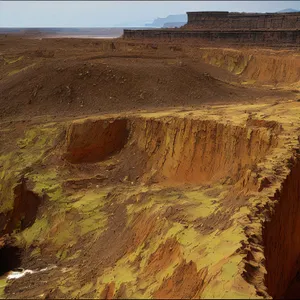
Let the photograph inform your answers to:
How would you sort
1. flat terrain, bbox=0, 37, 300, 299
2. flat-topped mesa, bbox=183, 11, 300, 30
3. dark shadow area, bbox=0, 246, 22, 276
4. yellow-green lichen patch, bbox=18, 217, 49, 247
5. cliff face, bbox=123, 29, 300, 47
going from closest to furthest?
1. flat terrain, bbox=0, 37, 300, 299
2. dark shadow area, bbox=0, 246, 22, 276
3. yellow-green lichen patch, bbox=18, 217, 49, 247
4. cliff face, bbox=123, 29, 300, 47
5. flat-topped mesa, bbox=183, 11, 300, 30

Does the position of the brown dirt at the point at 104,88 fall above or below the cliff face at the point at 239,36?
below

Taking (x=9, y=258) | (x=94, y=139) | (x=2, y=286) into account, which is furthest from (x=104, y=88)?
(x=2, y=286)

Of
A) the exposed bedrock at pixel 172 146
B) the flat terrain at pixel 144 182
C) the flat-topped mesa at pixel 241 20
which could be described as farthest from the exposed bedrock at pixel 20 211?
the flat-topped mesa at pixel 241 20

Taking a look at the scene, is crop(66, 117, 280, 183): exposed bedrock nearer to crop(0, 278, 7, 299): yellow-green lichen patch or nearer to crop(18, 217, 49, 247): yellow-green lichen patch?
crop(18, 217, 49, 247): yellow-green lichen patch

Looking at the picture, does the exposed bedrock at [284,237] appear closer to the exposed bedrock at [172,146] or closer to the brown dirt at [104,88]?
the exposed bedrock at [172,146]

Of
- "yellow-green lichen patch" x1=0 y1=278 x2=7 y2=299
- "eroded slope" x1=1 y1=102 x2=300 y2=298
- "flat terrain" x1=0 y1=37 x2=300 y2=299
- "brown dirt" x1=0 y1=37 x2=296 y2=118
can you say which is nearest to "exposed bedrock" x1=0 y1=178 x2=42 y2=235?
"flat terrain" x1=0 y1=37 x2=300 y2=299

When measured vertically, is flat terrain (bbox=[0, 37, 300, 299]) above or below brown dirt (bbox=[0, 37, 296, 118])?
below

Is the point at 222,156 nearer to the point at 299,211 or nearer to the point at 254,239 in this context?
the point at 299,211

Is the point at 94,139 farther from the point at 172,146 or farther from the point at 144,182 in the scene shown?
the point at 172,146
